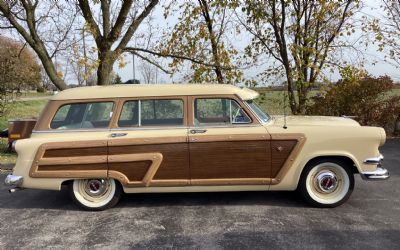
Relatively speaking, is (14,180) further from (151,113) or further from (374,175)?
(374,175)

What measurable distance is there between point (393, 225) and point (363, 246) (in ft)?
2.62

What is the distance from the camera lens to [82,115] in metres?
5.18

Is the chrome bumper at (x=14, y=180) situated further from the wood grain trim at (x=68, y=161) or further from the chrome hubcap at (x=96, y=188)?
the chrome hubcap at (x=96, y=188)

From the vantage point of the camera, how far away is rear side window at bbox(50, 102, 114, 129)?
5.14 metres

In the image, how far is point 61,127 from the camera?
5129 mm

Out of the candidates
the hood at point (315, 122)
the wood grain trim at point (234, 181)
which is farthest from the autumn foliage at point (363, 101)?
the wood grain trim at point (234, 181)

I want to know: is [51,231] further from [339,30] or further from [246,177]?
[339,30]

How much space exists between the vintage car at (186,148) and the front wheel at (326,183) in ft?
0.04

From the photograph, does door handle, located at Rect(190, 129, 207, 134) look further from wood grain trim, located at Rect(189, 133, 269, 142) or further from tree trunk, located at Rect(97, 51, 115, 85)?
tree trunk, located at Rect(97, 51, 115, 85)

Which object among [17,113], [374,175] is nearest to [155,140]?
[374,175]

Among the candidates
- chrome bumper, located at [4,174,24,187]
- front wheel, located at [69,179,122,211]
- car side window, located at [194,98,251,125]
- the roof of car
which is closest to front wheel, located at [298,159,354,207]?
car side window, located at [194,98,251,125]

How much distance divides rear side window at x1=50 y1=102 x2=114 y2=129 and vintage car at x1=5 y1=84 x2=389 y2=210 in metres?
0.01

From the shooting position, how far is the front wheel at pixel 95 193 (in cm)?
519

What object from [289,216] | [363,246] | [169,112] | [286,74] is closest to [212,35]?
[286,74]
